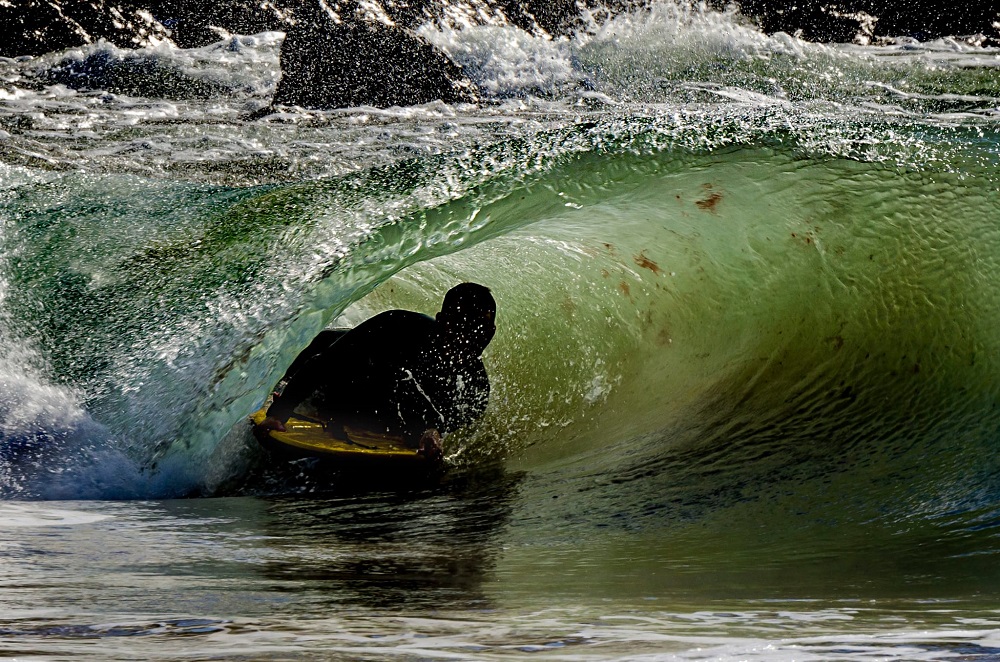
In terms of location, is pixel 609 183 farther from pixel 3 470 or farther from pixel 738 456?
pixel 3 470

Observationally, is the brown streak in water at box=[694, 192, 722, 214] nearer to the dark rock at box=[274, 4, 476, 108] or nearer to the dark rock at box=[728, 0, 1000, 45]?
the dark rock at box=[274, 4, 476, 108]

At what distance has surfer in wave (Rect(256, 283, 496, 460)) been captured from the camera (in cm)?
306

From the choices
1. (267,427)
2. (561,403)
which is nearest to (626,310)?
(561,403)

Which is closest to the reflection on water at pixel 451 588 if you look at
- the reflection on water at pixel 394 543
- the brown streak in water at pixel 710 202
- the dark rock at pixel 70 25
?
the reflection on water at pixel 394 543

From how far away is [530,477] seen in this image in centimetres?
285

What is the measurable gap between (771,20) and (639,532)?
364 inches

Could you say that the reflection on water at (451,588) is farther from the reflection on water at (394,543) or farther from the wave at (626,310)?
the wave at (626,310)

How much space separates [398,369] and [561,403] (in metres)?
0.73

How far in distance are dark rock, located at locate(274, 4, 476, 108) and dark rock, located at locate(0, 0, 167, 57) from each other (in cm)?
146

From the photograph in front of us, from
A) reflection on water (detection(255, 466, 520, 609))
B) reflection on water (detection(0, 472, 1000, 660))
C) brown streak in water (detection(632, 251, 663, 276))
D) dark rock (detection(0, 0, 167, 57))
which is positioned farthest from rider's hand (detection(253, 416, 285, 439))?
dark rock (detection(0, 0, 167, 57))

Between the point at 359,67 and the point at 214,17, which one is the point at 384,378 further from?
the point at 214,17

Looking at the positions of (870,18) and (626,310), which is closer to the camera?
(626,310)

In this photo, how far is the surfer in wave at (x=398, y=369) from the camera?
306 cm

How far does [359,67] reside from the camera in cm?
922
